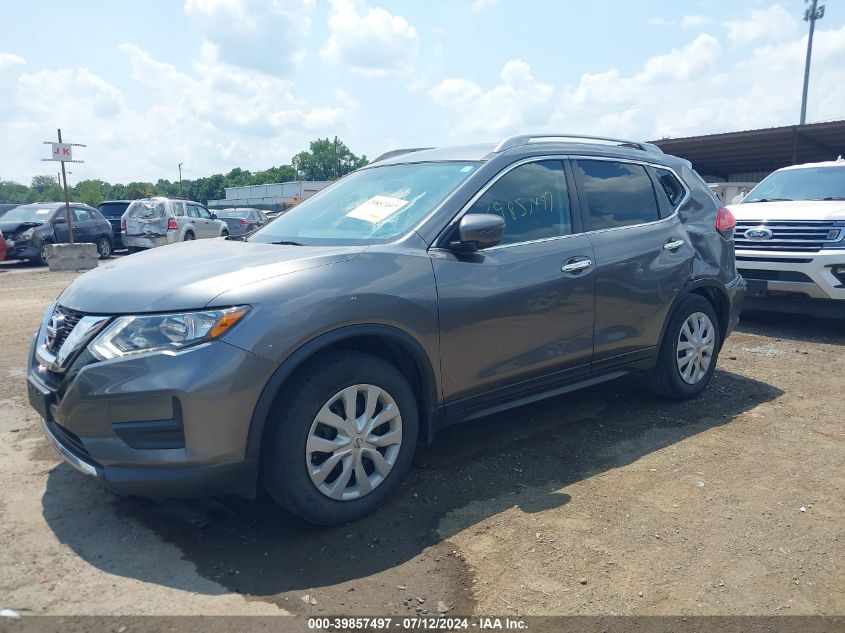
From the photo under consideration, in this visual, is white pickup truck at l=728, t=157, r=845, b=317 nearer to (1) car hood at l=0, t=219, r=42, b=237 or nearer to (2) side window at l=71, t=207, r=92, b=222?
(1) car hood at l=0, t=219, r=42, b=237

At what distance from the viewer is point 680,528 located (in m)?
3.24

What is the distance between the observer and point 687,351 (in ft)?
16.4

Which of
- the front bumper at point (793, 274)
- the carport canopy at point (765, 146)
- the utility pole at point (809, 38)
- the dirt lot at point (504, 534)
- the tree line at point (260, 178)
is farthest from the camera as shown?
the tree line at point (260, 178)

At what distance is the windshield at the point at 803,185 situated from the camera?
809 centimetres

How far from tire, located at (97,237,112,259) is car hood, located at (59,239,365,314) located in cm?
1646

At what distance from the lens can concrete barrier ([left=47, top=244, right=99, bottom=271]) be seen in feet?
48.6

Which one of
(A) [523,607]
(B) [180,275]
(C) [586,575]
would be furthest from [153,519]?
(C) [586,575]

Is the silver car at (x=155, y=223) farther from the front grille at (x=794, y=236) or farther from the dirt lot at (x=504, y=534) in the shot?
the dirt lot at (x=504, y=534)

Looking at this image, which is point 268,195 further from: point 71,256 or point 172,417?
point 172,417

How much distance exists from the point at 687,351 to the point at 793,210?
3.74 meters

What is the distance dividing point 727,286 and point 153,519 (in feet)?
13.7

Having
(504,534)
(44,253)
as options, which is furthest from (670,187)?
(44,253)

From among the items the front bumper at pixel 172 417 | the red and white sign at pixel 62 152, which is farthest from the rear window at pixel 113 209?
the front bumper at pixel 172 417

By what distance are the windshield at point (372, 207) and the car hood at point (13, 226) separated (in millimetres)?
14466
